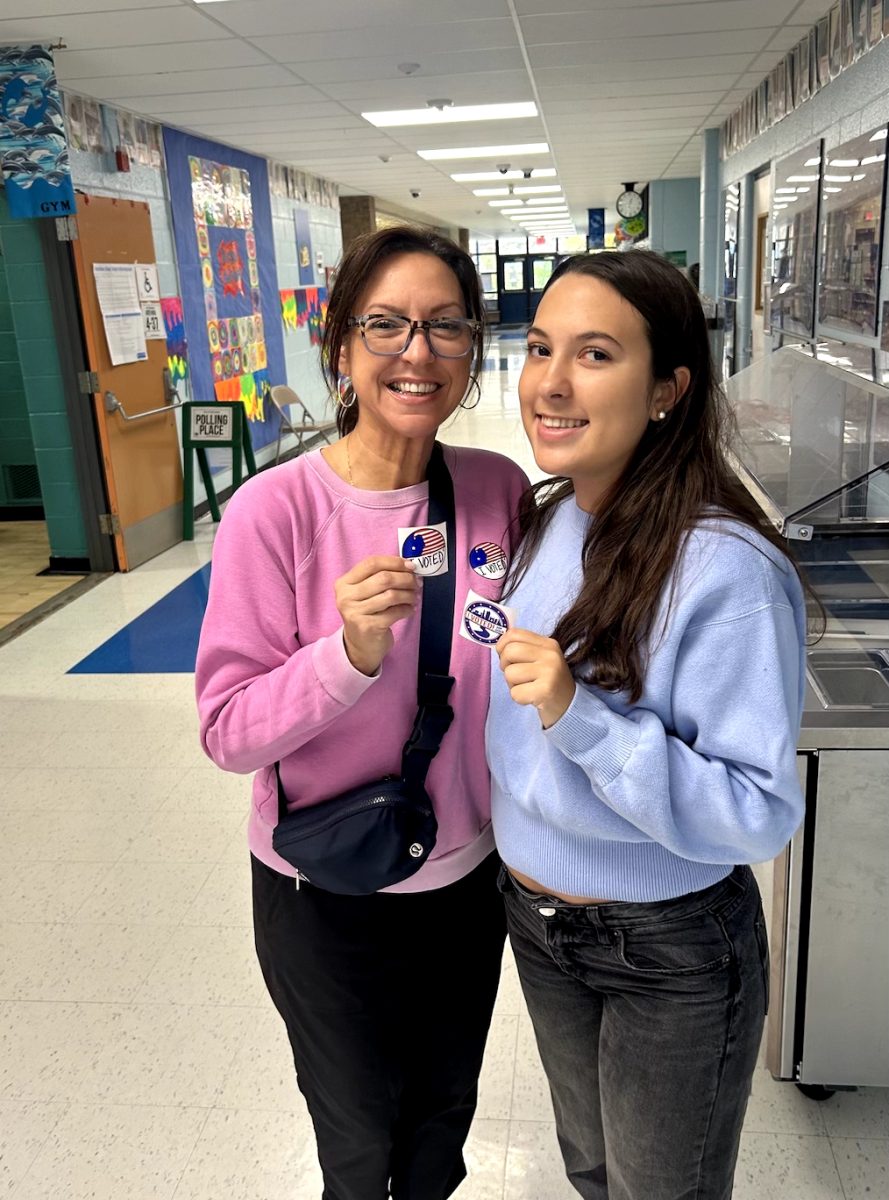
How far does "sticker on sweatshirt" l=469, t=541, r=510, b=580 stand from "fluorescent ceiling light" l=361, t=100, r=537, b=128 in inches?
263

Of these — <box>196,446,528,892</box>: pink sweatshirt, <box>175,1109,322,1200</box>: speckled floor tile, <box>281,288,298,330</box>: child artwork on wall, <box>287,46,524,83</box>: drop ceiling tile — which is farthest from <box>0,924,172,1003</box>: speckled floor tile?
<box>281,288,298,330</box>: child artwork on wall

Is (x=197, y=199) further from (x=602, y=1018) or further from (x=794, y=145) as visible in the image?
(x=602, y=1018)

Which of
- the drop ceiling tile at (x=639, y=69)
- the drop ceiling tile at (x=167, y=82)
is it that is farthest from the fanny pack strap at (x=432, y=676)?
the drop ceiling tile at (x=639, y=69)

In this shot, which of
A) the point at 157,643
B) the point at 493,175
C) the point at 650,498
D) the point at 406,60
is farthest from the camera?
the point at 493,175

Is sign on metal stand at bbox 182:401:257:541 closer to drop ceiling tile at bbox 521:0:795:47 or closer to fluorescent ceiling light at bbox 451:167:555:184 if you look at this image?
drop ceiling tile at bbox 521:0:795:47

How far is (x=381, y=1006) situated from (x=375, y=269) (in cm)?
104

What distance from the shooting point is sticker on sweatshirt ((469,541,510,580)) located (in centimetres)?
134

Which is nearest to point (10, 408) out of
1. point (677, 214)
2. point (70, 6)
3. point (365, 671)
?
point (70, 6)

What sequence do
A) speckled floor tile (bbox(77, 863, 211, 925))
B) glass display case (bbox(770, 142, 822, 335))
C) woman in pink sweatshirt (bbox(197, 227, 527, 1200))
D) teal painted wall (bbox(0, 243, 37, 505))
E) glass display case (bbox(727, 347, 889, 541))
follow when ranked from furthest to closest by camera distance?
teal painted wall (bbox(0, 243, 37, 505))
glass display case (bbox(770, 142, 822, 335))
speckled floor tile (bbox(77, 863, 211, 925))
glass display case (bbox(727, 347, 889, 541))
woman in pink sweatshirt (bbox(197, 227, 527, 1200))

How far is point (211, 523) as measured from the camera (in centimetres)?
786

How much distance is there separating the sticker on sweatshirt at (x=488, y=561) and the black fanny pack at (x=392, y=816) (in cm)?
3

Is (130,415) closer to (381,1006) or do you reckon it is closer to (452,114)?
(452,114)

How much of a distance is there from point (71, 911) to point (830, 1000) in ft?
6.78

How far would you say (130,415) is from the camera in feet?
21.1
